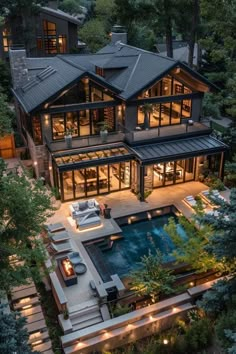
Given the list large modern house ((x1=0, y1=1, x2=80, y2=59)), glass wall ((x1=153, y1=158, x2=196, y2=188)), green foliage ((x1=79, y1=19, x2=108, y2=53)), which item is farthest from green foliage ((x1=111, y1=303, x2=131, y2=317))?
green foliage ((x1=79, y1=19, x2=108, y2=53))

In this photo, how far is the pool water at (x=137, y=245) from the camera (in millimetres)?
16656

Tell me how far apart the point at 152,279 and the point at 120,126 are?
1156cm

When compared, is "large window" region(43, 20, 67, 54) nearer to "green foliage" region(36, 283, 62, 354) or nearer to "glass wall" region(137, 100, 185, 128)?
"glass wall" region(137, 100, 185, 128)

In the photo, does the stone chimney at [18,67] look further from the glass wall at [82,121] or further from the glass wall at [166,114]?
the glass wall at [166,114]

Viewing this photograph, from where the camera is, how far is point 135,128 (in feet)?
76.0

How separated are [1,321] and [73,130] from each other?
1535cm

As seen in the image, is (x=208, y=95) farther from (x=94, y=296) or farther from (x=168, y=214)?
(x=94, y=296)

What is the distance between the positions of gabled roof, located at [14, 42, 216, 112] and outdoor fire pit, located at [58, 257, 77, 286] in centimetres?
955

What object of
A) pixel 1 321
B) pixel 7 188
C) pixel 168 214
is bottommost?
pixel 168 214

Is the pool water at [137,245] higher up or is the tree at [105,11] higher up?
the tree at [105,11]

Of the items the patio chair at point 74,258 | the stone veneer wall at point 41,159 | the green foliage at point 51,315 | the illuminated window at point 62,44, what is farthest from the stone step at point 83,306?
the illuminated window at point 62,44

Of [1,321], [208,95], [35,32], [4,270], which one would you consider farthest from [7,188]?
[35,32]

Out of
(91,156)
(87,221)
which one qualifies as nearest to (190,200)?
(87,221)

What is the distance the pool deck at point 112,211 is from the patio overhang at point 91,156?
2.36 m
